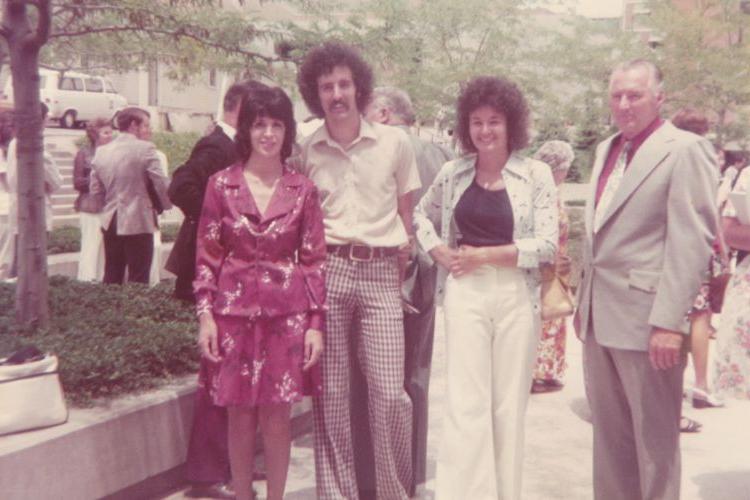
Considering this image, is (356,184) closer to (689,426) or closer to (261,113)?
(261,113)

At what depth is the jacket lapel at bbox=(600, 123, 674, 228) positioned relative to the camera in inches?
151

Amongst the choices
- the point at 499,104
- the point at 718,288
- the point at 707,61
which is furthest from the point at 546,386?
the point at 707,61

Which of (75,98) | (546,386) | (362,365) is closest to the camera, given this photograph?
(362,365)

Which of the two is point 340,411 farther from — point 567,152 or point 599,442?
point 567,152

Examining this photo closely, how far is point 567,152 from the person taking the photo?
6914 millimetres

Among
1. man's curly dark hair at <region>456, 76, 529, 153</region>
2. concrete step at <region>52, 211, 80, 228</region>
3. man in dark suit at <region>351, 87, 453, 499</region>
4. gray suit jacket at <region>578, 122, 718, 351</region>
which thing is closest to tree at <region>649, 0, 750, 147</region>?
concrete step at <region>52, 211, 80, 228</region>

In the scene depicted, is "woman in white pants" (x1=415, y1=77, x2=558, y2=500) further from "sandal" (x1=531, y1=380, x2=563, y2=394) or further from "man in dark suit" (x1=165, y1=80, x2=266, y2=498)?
"sandal" (x1=531, y1=380, x2=563, y2=394)

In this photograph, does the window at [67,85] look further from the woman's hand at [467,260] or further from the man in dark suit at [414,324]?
the woman's hand at [467,260]

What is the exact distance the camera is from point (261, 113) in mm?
4160

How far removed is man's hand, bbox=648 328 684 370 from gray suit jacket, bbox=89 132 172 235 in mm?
5388

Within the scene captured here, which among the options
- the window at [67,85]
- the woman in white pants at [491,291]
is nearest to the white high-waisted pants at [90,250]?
the woman in white pants at [491,291]

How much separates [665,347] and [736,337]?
1.59 feet

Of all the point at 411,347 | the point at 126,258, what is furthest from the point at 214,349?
A: the point at 126,258

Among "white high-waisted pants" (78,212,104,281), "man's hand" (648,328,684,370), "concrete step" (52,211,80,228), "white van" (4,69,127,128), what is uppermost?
"white van" (4,69,127,128)
